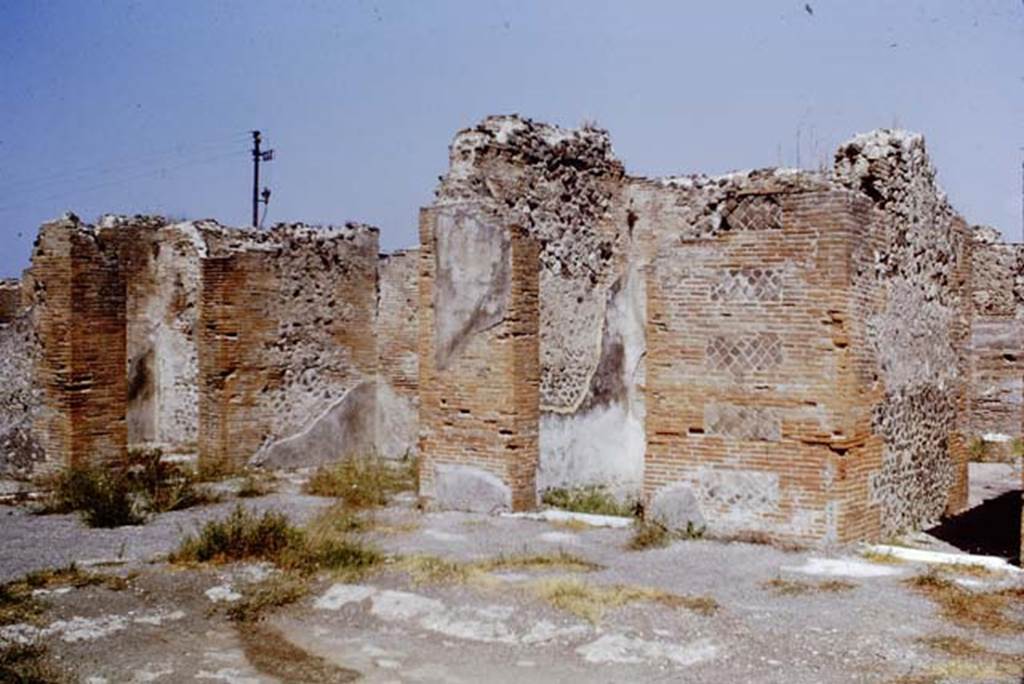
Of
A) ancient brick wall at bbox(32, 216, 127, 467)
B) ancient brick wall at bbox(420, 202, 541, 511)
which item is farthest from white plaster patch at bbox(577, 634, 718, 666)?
ancient brick wall at bbox(32, 216, 127, 467)

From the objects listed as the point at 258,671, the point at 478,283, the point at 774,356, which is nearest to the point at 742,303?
the point at 774,356

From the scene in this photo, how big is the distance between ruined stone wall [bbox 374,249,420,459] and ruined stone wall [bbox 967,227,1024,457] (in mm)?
10386

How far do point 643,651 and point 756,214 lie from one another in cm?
432

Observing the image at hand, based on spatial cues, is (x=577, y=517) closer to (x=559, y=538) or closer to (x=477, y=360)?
(x=559, y=538)

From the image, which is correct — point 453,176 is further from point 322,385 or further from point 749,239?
point 322,385

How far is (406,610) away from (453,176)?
527 cm

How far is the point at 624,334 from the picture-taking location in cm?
1244

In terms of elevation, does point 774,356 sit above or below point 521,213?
below

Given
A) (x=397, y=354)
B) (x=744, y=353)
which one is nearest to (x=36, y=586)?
(x=744, y=353)

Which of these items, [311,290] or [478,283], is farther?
[311,290]

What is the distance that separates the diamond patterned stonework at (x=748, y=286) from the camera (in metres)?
9.01

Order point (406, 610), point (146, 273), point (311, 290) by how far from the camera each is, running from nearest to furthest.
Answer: point (406, 610), point (311, 290), point (146, 273)

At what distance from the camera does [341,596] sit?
24.8 ft

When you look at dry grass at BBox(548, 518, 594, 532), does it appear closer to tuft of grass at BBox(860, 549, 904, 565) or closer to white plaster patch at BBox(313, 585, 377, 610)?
tuft of grass at BBox(860, 549, 904, 565)
